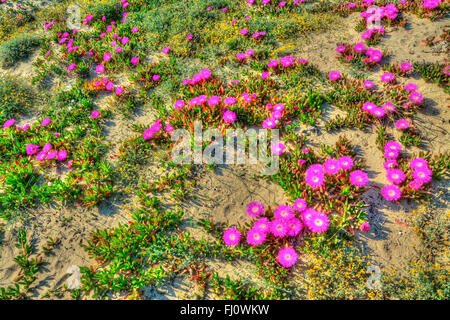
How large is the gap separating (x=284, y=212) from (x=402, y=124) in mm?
3236

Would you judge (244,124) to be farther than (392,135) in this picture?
Yes

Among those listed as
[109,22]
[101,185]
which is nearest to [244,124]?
[101,185]

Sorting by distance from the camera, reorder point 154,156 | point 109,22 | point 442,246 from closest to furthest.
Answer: point 442,246
point 154,156
point 109,22

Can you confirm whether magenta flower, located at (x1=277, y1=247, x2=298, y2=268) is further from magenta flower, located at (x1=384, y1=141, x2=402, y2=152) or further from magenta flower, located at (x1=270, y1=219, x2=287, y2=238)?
magenta flower, located at (x1=384, y1=141, x2=402, y2=152)

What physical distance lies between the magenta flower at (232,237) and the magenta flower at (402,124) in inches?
158

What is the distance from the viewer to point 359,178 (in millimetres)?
4219

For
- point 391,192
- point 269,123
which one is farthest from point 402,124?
point 269,123

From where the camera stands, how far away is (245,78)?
6.83 m

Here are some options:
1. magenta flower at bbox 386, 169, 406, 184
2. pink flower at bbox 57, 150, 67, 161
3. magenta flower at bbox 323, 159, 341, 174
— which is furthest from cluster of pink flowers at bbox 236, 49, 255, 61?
pink flower at bbox 57, 150, 67, 161

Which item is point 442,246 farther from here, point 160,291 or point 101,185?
point 101,185

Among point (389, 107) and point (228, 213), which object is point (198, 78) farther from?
point (389, 107)

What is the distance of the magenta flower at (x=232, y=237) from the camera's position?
13.1ft

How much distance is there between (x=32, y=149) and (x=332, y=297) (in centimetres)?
691

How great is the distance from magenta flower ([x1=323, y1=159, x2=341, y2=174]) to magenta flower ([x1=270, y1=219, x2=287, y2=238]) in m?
1.35
